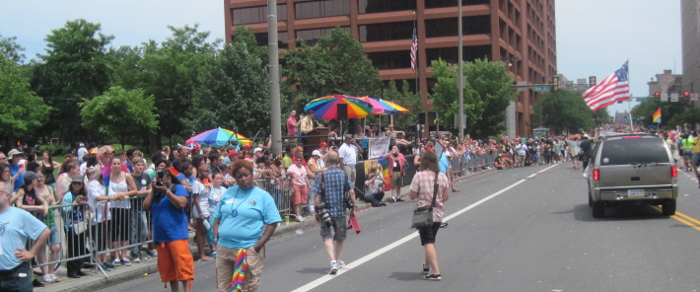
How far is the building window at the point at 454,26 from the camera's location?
6347 cm

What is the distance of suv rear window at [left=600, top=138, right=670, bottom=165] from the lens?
44.4ft

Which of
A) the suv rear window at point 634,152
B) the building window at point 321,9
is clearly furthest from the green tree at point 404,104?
the suv rear window at point 634,152

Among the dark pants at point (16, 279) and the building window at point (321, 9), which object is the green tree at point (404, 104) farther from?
→ the dark pants at point (16, 279)

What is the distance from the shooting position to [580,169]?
34.1m

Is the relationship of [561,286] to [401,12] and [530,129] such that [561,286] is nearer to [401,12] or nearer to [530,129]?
[401,12]

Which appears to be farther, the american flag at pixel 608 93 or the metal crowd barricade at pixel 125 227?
the american flag at pixel 608 93

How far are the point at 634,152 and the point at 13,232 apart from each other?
1191 cm

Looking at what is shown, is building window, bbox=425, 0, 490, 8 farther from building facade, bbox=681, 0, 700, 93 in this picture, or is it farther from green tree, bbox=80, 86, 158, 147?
building facade, bbox=681, 0, 700, 93

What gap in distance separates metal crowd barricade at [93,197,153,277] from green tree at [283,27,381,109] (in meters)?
35.5

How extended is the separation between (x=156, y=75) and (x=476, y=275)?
61993 mm

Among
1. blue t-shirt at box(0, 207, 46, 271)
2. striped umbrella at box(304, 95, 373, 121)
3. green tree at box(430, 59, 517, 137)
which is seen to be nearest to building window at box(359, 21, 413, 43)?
green tree at box(430, 59, 517, 137)

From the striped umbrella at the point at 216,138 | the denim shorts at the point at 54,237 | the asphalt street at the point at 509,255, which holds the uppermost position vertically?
the striped umbrella at the point at 216,138

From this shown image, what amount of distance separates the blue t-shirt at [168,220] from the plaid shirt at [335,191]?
7.85ft

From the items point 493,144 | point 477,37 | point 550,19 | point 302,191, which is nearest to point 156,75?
point 477,37
